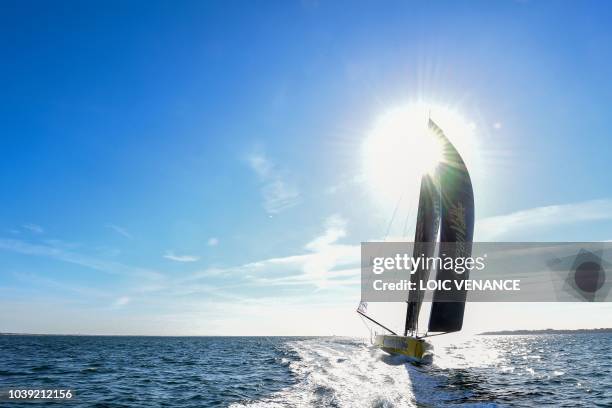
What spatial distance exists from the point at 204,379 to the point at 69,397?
8806 mm

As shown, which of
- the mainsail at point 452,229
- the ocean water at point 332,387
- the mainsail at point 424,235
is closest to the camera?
the ocean water at point 332,387

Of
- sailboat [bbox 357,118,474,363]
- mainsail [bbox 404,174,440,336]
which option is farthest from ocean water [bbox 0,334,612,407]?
mainsail [bbox 404,174,440,336]

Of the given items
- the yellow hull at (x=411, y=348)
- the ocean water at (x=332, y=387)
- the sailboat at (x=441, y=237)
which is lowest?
the ocean water at (x=332, y=387)

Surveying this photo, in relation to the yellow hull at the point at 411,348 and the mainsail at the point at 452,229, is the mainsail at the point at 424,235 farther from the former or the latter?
the yellow hull at the point at 411,348

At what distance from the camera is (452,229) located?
29984 millimetres

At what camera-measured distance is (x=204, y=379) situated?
25.4 metres

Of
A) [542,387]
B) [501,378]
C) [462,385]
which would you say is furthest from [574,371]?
[462,385]

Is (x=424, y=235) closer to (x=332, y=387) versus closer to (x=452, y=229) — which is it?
(x=452, y=229)

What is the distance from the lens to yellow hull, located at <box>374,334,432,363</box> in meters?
29.0

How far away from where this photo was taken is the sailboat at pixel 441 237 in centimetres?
2855

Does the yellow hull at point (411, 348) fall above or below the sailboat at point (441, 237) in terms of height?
below

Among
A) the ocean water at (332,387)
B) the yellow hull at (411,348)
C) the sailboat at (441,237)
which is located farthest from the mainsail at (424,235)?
the ocean water at (332,387)

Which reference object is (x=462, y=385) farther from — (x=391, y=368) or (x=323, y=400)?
(x=323, y=400)

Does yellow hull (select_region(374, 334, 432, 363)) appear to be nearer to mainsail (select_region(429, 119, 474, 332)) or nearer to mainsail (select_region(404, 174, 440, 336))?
mainsail (select_region(429, 119, 474, 332))
